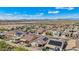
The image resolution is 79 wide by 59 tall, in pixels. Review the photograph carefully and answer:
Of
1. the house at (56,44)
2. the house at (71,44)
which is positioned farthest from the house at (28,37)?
the house at (71,44)

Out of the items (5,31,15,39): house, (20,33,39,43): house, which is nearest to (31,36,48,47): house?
(20,33,39,43): house

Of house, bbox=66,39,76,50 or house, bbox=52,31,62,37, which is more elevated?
house, bbox=52,31,62,37

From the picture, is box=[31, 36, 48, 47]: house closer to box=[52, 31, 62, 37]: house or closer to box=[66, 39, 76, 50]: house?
box=[52, 31, 62, 37]: house

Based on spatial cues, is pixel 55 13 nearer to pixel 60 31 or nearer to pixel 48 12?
pixel 48 12

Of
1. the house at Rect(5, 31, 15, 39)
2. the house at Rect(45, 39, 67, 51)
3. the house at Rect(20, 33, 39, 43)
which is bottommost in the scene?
the house at Rect(45, 39, 67, 51)

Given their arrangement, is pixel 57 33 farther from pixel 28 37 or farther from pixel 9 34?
pixel 9 34
